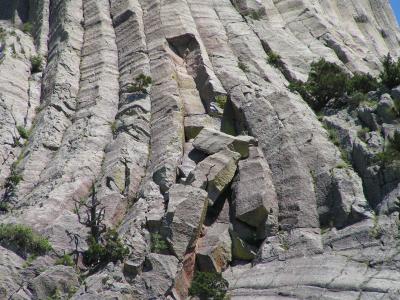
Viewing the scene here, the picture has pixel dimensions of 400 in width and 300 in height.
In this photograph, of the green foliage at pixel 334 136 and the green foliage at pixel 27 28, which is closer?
the green foliage at pixel 334 136

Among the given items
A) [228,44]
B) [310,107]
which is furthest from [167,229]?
[228,44]

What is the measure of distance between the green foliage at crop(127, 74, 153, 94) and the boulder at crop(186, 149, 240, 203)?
363 inches

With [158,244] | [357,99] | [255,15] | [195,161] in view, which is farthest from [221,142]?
[255,15]

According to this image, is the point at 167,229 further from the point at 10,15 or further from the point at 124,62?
the point at 10,15

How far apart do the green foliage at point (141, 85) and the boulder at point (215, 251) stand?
12372 mm

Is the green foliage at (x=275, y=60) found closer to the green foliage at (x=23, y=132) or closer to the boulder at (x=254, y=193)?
the boulder at (x=254, y=193)

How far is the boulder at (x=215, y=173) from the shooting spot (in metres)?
27.9

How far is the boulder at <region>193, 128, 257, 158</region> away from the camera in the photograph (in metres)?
30.0

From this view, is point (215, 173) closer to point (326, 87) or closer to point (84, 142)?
point (84, 142)

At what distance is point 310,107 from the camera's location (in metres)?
34.5

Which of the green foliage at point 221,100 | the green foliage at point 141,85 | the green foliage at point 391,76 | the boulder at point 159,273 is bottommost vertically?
the boulder at point 159,273

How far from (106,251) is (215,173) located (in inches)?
239

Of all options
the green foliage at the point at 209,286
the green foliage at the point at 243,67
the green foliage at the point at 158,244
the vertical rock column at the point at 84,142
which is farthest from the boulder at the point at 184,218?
the green foliage at the point at 243,67

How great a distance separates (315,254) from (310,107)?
11.9m
